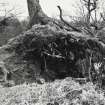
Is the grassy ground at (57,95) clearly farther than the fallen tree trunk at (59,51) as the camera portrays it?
No

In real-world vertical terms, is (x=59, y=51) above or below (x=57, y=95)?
above

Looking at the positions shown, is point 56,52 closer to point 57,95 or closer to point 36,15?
point 57,95

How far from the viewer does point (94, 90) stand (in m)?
2.89

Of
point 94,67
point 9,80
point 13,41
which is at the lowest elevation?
point 9,80

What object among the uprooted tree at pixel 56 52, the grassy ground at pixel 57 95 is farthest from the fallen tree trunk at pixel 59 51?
the grassy ground at pixel 57 95

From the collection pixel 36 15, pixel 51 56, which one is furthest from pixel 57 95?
pixel 36 15

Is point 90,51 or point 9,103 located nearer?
point 9,103

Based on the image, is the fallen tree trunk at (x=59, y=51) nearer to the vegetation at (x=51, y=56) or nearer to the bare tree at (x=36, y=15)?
the vegetation at (x=51, y=56)

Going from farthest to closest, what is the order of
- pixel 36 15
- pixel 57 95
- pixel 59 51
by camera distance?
pixel 36 15 → pixel 59 51 → pixel 57 95

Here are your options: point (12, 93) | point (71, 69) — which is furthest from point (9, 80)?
point (71, 69)

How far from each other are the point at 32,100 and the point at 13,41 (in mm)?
2103

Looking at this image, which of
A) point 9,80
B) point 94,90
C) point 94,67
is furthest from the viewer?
point 9,80

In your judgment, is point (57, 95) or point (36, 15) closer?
point (57, 95)

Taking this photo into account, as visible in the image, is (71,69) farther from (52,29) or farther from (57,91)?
(57,91)
